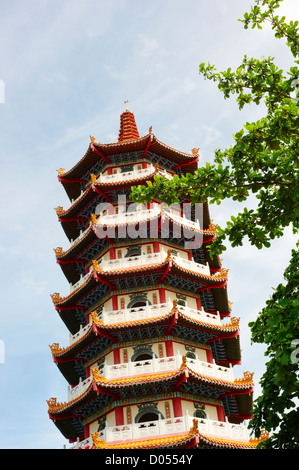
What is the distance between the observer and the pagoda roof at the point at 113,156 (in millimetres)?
25781

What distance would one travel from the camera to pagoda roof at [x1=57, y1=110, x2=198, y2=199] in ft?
84.6

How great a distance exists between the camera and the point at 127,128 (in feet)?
103

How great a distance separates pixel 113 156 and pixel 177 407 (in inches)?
527

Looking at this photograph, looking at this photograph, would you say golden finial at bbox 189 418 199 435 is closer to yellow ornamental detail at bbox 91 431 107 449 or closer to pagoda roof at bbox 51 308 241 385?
yellow ornamental detail at bbox 91 431 107 449

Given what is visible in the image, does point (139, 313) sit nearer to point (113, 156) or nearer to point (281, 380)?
point (113, 156)

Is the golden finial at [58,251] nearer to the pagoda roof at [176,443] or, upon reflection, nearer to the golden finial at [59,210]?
the golden finial at [59,210]

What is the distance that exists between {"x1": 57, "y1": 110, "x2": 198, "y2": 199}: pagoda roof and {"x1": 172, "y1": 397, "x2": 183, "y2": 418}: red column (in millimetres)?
12748

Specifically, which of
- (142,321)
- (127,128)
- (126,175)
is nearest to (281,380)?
(142,321)

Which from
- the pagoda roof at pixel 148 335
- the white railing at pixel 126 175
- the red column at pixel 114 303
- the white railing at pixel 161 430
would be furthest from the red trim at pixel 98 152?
the white railing at pixel 161 430
